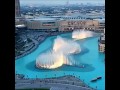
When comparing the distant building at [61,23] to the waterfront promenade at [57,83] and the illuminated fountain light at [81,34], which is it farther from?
the waterfront promenade at [57,83]

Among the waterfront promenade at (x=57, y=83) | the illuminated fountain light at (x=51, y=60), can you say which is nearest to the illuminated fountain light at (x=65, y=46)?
the illuminated fountain light at (x=51, y=60)

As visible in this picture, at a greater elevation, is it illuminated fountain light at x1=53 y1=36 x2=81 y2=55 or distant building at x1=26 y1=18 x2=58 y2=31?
distant building at x1=26 y1=18 x2=58 y2=31

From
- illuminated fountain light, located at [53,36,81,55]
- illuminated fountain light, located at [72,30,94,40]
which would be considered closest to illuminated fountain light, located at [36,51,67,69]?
illuminated fountain light, located at [53,36,81,55]

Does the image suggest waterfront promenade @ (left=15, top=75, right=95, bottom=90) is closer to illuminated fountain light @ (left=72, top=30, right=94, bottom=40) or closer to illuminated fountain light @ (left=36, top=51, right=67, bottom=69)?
illuminated fountain light @ (left=36, top=51, right=67, bottom=69)
